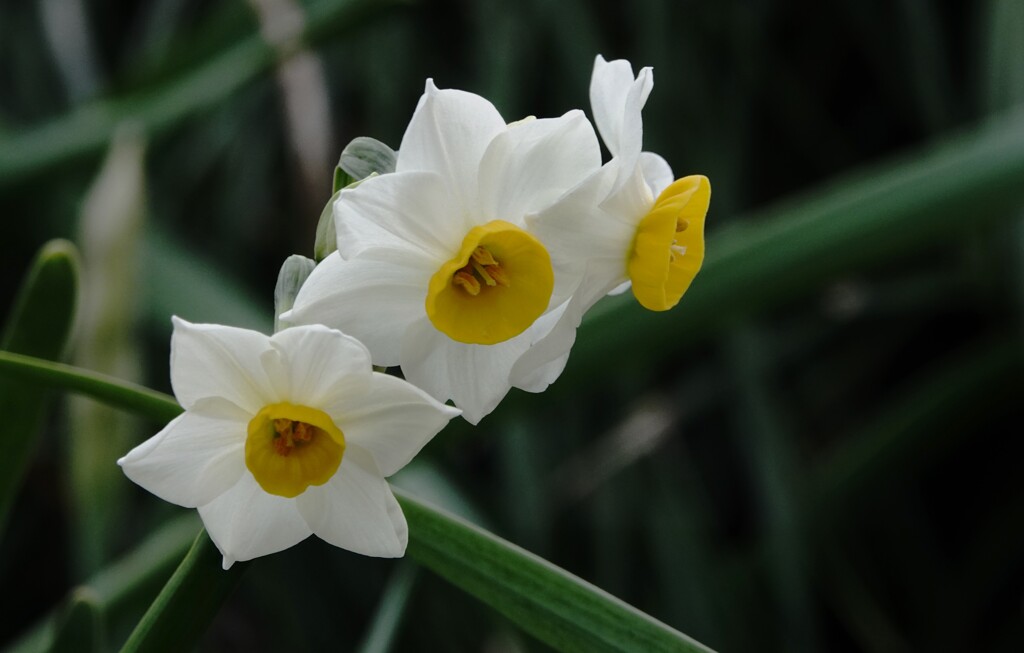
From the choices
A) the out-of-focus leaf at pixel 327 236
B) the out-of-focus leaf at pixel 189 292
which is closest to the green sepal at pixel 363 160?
the out-of-focus leaf at pixel 327 236

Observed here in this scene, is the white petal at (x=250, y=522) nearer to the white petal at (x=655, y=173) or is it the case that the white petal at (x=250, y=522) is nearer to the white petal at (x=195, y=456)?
the white petal at (x=195, y=456)

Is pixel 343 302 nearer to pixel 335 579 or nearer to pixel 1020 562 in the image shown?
pixel 335 579

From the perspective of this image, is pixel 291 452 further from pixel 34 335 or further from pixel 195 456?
pixel 34 335

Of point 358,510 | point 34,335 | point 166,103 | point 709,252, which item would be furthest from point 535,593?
point 166,103

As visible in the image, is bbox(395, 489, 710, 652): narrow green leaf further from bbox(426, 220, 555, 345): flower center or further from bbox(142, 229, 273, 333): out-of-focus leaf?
bbox(142, 229, 273, 333): out-of-focus leaf

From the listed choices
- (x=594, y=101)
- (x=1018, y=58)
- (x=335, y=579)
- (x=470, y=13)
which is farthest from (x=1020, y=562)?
(x=594, y=101)
